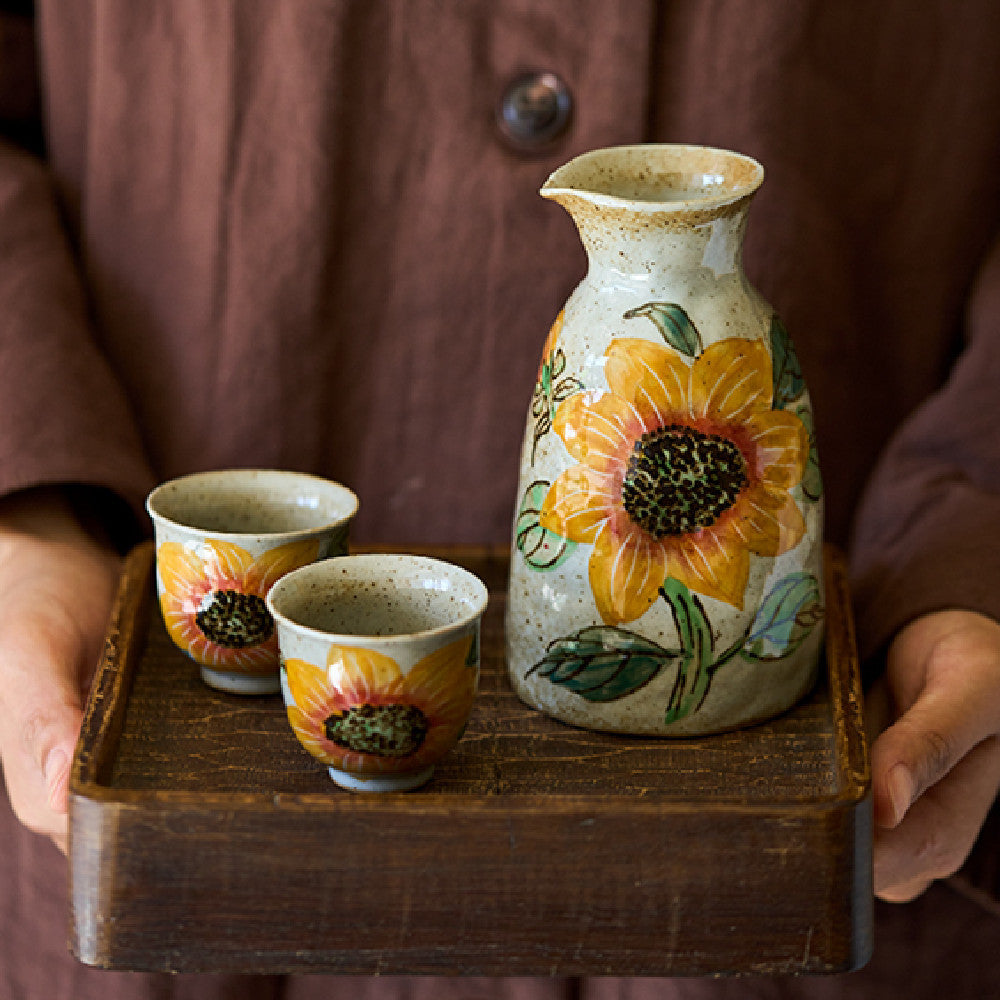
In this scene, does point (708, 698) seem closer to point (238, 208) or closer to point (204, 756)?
point (204, 756)

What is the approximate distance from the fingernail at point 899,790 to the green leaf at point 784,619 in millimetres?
67

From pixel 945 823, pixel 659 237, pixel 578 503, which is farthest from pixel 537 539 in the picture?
pixel 945 823

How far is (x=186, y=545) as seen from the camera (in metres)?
0.52

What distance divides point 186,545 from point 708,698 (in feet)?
0.76

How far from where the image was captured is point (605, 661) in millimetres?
494

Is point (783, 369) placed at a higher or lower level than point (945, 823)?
higher

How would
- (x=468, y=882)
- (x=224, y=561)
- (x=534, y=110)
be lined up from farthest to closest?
(x=534, y=110), (x=224, y=561), (x=468, y=882)

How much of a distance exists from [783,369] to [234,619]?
26 cm

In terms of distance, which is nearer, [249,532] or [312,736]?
[312,736]

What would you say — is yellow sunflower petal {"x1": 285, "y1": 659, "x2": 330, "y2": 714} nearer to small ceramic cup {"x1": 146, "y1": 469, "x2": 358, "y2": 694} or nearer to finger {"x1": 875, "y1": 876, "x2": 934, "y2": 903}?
small ceramic cup {"x1": 146, "y1": 469, "x2": 358, "y2": 694}

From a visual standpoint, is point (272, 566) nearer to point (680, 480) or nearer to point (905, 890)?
point (680, 480)

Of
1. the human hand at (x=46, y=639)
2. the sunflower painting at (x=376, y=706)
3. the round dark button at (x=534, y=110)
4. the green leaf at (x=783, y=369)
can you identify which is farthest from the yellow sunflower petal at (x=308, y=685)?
the round dark button at (x=534, y=110)

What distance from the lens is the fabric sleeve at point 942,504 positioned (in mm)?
604

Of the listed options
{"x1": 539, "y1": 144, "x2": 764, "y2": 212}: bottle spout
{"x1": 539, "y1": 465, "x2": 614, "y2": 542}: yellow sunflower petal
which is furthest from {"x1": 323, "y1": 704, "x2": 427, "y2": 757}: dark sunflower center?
{"x1": 539, "y1": 144, "x2": 764, "y2": 212}: bottle spout
